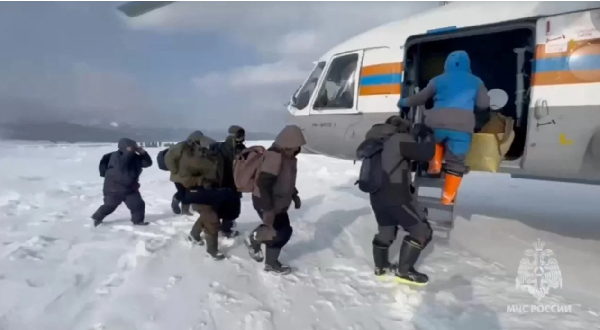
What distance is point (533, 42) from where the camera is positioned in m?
4.80

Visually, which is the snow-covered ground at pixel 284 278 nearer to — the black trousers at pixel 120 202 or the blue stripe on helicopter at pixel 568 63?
the black trousers at pixel 120 202

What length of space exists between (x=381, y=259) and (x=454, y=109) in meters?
1.94

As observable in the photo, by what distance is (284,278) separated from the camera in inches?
172

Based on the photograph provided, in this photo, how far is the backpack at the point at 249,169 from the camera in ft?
14.4

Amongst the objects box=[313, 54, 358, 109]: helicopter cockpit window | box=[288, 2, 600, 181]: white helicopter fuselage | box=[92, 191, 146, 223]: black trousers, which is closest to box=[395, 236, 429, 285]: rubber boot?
box=[288, 2, 600, 181]: white helicopter fuselage

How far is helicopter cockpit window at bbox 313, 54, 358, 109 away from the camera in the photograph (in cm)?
642

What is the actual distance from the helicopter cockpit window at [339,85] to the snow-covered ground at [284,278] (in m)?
2.00

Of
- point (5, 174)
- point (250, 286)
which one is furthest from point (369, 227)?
point (5, 174)

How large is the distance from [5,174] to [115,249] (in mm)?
8138

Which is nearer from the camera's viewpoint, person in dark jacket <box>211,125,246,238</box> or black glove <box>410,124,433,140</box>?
black glove <box>410,124,433,140</box>

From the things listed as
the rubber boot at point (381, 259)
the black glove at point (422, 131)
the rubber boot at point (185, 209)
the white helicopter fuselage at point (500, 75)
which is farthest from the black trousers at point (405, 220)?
the rubber boot at point (185, 209)

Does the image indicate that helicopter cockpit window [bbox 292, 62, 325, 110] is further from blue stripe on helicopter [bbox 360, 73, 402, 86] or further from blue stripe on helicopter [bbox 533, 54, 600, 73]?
blue stripe on helicopter [bbox 533, 54, 600, 73]

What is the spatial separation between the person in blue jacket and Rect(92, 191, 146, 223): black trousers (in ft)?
14.4

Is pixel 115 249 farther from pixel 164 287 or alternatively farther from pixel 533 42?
pixel 533 42
